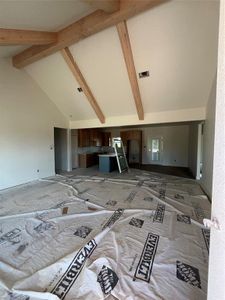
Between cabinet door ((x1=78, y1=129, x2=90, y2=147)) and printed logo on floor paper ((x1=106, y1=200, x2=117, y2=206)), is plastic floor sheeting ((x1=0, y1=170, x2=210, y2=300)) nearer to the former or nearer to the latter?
printed logo on floor paper ((x1=106, y1=200, x2=117, y2=206))

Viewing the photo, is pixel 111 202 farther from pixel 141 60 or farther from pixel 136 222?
pixel 141 60

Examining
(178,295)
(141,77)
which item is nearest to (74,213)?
(178,295)

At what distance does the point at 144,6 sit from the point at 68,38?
157 centimetres

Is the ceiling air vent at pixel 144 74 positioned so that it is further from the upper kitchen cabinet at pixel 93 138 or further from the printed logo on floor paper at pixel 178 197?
the upper kitchen cabinet at pixel 93 138

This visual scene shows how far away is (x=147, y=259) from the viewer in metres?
1.72

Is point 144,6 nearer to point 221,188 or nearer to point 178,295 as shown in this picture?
point 221,188

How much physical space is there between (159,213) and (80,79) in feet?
12.0

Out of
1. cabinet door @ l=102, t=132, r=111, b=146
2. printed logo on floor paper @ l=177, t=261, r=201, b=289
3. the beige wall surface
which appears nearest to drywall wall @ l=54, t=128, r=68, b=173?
the beige wall surface

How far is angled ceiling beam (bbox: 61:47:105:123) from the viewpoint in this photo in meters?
3.79

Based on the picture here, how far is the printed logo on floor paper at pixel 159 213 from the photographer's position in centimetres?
263

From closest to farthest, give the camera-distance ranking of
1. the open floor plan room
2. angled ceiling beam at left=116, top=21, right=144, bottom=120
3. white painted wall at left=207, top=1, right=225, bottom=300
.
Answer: white painted wall at left=207, top=1, right=225, bottom=300
the open floor plan room
angled ceiling beam at left=116, top=21, right=144, bottom=120

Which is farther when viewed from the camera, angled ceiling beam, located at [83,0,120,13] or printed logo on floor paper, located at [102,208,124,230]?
printed logo on floor paper, located at [102,208,124,230]

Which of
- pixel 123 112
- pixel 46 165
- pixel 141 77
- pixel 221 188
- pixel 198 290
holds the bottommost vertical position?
pixel 198 290

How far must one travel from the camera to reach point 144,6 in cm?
242
